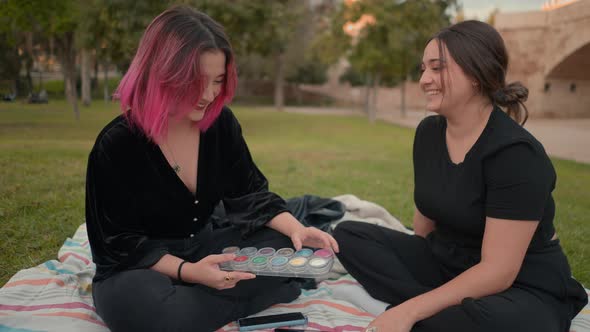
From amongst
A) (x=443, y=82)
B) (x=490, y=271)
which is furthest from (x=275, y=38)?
(x=490, y=271)

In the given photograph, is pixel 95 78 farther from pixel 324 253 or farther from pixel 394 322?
pixel 394 322

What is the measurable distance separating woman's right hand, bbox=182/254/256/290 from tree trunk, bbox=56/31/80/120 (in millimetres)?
2797

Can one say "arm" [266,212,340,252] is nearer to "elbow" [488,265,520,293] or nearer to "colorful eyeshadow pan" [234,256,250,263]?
"colorful eyeshadow pan" [234,256,250,263]

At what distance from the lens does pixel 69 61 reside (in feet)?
13.1

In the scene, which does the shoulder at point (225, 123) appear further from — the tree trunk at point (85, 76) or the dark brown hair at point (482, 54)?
the tree trunk at point (85, 76)

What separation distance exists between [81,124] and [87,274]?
6.73ft

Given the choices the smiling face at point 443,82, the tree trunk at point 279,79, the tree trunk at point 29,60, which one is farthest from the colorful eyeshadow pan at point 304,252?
the tree trunk at point 279,79

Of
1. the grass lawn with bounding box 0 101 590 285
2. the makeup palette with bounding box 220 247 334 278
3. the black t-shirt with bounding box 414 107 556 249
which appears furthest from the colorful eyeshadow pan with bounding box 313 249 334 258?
the grass lawn with bounding box 0 101 590 285

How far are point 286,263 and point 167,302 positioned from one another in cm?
51

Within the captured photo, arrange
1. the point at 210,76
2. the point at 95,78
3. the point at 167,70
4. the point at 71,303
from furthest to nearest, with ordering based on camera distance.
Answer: the point at 95,78
the point at 71,303
the point at 210,76
the point at 167,70

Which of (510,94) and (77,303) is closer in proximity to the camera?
(510,94)

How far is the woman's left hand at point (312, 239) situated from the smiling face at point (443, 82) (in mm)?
766

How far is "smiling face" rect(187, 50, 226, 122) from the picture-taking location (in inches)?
74.4

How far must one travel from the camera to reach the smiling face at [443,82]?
186 cm
